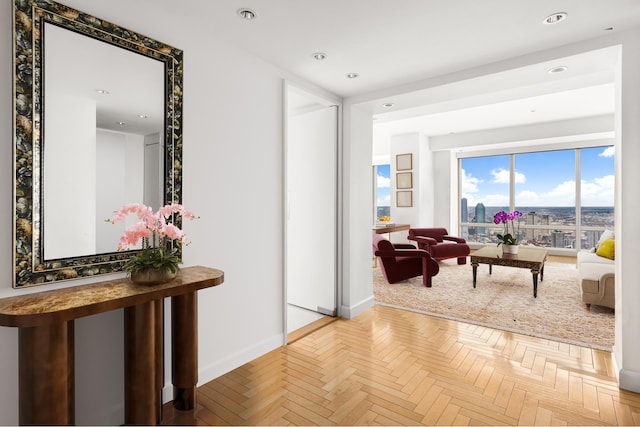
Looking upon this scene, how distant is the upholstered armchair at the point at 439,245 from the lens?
6.00 m

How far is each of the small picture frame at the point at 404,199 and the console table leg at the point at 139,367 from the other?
22.1 feet

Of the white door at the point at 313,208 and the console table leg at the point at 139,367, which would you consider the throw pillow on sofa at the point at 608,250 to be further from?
the console table leg at the point at 139,367

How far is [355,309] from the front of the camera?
378 cm

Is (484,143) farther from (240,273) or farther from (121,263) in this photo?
(121,263)

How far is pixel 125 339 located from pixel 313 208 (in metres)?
2.49

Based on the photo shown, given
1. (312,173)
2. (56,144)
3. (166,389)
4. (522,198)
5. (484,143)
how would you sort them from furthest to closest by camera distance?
(522,198) → (484,143) → (312,173) → (166,389) → (56,144)

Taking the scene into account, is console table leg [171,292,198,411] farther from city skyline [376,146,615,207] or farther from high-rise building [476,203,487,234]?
city skyline [376,146,615,207]

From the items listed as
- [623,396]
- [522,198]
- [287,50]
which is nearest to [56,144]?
[287,50]

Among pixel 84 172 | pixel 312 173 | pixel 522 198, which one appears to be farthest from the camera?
pixel 522 198

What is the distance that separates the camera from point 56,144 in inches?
65.6

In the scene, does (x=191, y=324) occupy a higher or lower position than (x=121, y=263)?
lower

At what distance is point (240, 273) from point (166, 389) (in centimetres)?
90

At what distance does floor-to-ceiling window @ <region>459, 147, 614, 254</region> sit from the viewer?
24.1 feet

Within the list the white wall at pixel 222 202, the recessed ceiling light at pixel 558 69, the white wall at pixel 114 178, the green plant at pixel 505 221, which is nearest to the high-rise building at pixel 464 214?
the green plant at pixel 505 221
